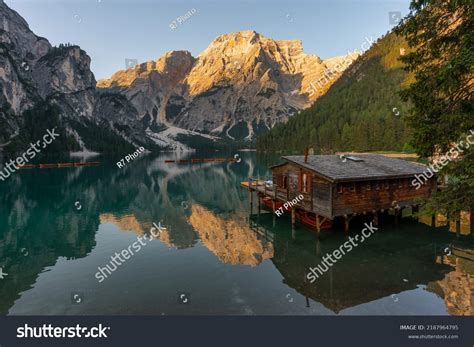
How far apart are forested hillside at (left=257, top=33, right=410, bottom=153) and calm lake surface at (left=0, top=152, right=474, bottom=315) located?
302ft

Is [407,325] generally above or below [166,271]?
above

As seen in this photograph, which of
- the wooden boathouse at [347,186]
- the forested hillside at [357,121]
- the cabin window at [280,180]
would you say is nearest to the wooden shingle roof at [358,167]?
the wooden boathouse at [347,186]

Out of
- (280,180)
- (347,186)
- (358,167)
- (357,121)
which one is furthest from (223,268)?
(357,121)

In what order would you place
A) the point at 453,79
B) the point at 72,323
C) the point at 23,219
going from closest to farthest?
the point at 453,79 < the point at 72,323 < the point at 23,219

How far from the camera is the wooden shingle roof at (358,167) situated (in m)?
30.0

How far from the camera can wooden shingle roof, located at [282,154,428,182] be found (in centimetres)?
3000

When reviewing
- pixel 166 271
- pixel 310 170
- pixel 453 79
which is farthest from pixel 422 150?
pixel 166 271

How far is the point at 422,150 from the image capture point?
15180mm

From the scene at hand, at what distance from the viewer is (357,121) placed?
14388 cm

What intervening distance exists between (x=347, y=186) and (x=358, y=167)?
3746mm

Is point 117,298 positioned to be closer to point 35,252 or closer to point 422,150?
point 35,252

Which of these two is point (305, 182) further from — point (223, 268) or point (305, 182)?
point (223, 268)

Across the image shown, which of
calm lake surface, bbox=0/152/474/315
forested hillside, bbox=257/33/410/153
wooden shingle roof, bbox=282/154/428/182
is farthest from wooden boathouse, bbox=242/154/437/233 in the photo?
forested hillside, bbox=257/33/410/153

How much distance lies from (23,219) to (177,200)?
72.4ft
